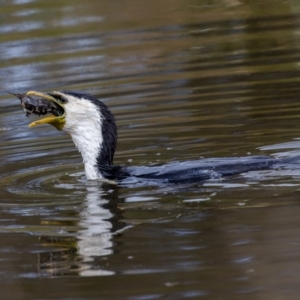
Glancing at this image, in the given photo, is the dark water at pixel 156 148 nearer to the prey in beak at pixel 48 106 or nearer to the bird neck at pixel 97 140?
the bird neck at pixel 97 140

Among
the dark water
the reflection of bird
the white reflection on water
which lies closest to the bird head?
the reflection of bird

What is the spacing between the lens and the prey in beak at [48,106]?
8.16m

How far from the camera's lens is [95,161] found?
8234 millimetres

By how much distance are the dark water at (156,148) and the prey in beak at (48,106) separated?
53 cm

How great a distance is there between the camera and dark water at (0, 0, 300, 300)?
18.9 feet

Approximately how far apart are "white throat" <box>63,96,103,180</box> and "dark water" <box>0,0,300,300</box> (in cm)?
20

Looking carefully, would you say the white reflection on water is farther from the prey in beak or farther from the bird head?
the prey in beak

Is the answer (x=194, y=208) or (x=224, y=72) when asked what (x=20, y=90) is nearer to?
(x=224, y=72)

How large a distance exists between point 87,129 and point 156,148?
125 cm

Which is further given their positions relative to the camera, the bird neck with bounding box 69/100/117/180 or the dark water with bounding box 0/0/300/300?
the bird neck with bounding box 69/100/117/180

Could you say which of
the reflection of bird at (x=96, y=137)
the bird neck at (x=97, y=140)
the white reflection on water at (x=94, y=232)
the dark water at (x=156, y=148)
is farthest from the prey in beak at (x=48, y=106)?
the white reflection on water at (x=94, y=232)

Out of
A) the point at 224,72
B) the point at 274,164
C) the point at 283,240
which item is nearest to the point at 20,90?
the point at 224,72

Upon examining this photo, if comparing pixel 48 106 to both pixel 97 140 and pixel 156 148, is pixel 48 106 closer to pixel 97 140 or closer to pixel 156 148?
pixel 97 140

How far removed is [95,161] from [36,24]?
896 centimetres
